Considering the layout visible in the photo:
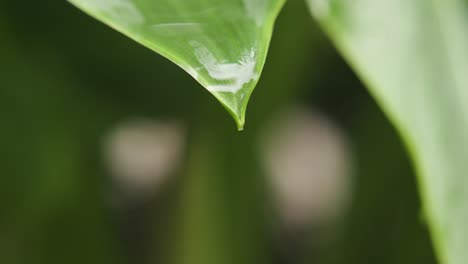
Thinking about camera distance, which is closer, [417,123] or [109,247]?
[417,123]

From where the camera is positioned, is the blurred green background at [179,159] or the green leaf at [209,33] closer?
the green leaf at [209,33]

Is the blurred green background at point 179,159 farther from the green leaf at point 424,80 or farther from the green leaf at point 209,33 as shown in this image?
the green leaf at point 209,33

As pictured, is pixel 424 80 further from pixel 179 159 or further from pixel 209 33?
pixel 179 159

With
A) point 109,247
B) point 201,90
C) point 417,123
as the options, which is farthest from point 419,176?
point 109,247

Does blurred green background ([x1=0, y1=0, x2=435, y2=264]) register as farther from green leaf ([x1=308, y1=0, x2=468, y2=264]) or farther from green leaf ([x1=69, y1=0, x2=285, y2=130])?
green leaf ([x1=69, y1=0, x2=285, y2=130])

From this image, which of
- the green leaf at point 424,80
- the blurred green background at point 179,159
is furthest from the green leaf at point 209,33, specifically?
the blurred green background at point 179,159

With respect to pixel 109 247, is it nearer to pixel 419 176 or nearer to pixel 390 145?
pixel 390 145
